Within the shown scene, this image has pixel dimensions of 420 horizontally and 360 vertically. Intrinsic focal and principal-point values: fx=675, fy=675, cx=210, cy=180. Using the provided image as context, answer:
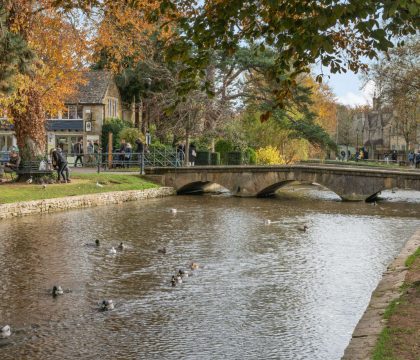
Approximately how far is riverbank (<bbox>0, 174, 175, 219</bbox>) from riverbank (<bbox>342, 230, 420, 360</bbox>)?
16.7 meters

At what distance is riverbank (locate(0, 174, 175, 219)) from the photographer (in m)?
25.9

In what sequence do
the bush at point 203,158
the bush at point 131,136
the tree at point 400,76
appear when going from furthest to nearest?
the bush at point 203,158 < the bush at point 131,136 < the tree at point 400,76

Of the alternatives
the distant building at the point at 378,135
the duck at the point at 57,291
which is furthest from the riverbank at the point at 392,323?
the distant building at the point at 378,135

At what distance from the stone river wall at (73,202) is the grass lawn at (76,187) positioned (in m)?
0.28

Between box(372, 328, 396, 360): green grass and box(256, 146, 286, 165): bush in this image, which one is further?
box(256, 146, 286, 165): bush

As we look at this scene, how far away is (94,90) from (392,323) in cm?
5430

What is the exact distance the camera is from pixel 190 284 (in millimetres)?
14117

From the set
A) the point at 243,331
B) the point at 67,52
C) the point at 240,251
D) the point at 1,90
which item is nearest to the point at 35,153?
→ the point at 67,52

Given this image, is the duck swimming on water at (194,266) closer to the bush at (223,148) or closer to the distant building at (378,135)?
the bush at (223,148)

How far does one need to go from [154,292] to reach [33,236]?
8240 mm

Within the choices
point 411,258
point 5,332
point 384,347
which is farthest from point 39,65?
point 384,347

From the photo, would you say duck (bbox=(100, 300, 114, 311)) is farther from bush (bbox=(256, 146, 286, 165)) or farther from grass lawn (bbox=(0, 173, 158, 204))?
bush (bbox=(256, 146, 286, 165))

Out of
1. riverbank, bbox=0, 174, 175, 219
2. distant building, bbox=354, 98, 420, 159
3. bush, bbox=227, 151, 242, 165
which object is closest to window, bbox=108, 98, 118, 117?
bush, bbox=227, 151, 242, 165

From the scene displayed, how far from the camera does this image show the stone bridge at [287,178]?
34625 mm
